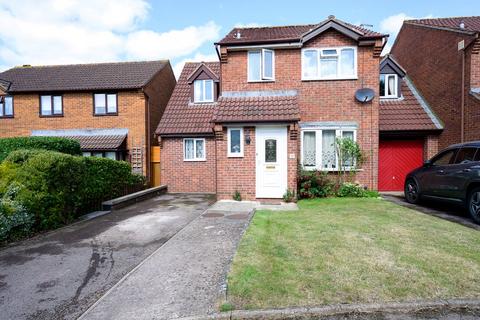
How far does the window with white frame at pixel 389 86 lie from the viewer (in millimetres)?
13305

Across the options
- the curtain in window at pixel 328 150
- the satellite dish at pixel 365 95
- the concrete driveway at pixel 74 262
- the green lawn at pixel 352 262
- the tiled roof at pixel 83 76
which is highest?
the tiled roof at pixel 83 76

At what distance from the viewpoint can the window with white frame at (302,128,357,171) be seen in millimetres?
11016

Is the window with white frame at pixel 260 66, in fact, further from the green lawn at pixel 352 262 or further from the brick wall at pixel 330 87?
the green lawn at pixel 352 262

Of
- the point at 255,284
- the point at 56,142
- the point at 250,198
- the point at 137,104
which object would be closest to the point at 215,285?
the point at 255,284

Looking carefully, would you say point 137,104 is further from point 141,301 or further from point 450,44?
point 450,44

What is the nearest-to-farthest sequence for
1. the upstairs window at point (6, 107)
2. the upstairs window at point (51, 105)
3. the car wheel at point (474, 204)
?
the car wheel at point (474, 204), the upstairs window at point (51, 105), the upstairs window at point (6, 107)

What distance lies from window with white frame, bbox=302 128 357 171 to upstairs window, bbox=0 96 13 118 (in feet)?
58.0

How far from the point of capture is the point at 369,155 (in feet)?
36.1

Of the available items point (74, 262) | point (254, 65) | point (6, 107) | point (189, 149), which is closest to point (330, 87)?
point (254, 65)

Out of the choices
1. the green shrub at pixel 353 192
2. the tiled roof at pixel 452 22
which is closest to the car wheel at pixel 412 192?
the green shrub at pixel 353 192

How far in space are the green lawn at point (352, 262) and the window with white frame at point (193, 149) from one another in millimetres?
7717

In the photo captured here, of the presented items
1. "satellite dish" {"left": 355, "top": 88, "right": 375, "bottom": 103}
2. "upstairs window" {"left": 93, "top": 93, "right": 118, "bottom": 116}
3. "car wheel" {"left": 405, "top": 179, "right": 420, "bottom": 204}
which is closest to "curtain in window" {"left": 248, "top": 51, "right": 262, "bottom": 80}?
"satellite dish" {"left": 355, "top": 88, "right": 375, "bottom": 103}

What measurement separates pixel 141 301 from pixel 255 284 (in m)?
1.42

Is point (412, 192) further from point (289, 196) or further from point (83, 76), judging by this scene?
point (83, 76)
